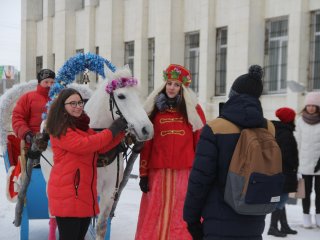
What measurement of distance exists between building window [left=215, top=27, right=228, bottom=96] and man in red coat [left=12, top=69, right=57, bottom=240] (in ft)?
35.5

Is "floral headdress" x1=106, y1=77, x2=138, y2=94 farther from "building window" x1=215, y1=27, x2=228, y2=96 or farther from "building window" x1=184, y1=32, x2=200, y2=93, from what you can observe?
"building window" x1=184, y1=32, x2=200, y2=93

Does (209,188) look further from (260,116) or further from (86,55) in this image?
(86,55)

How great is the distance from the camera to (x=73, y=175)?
364 cm

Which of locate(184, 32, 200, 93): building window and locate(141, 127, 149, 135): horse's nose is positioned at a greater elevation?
locate(184, 32, 200, 93): building window

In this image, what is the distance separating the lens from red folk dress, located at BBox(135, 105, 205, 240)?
452 cm

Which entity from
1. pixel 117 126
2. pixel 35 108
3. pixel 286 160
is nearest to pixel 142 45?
pixel 286 160

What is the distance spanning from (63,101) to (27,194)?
1.98m

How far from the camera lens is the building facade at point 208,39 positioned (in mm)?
12953

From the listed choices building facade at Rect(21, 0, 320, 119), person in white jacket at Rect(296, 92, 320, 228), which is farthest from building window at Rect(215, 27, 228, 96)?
person in white jacket at Rect(296, 92, 320, 228)

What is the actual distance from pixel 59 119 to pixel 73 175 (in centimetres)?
44

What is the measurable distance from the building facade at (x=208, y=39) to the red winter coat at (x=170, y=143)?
8.78 metres

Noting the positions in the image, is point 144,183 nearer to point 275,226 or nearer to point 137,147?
point 137,147

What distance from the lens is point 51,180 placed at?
A: 3727 millimetres

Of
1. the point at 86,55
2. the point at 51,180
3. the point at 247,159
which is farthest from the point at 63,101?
the point at 247,159
